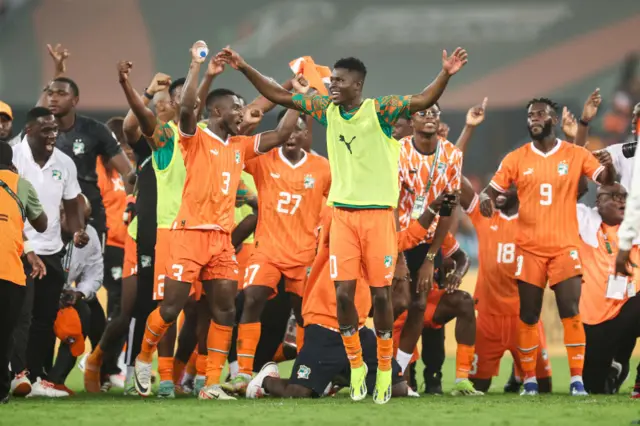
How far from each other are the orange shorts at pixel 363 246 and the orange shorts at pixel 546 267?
2086 mm

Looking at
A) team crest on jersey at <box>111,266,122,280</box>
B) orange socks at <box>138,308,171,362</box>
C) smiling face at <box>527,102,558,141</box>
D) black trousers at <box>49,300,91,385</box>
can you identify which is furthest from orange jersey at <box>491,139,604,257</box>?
team crest on jersey at <box>111,266,122,280</box>

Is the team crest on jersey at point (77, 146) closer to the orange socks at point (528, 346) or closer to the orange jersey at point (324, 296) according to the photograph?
the orange jersey at point (324, 296)

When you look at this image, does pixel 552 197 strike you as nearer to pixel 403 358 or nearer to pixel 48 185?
pixel 403 358

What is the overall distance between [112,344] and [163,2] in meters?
10.9

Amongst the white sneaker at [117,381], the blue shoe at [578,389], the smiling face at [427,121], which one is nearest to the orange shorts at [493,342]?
the blue shoe at [578,389]

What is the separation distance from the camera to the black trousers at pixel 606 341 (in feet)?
33.8

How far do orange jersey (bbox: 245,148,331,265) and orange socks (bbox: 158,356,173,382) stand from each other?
128 cm

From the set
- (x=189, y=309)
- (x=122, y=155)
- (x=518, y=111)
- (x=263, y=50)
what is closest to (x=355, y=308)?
(x=189, y=309)

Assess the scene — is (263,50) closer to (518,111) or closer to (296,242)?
(518,111)

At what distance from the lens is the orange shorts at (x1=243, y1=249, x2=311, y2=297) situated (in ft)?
32.0

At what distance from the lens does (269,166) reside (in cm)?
1025

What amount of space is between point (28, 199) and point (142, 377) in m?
1.72

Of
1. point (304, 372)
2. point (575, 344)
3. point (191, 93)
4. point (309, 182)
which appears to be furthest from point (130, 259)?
point (575, 344)

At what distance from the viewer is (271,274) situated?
981cm
